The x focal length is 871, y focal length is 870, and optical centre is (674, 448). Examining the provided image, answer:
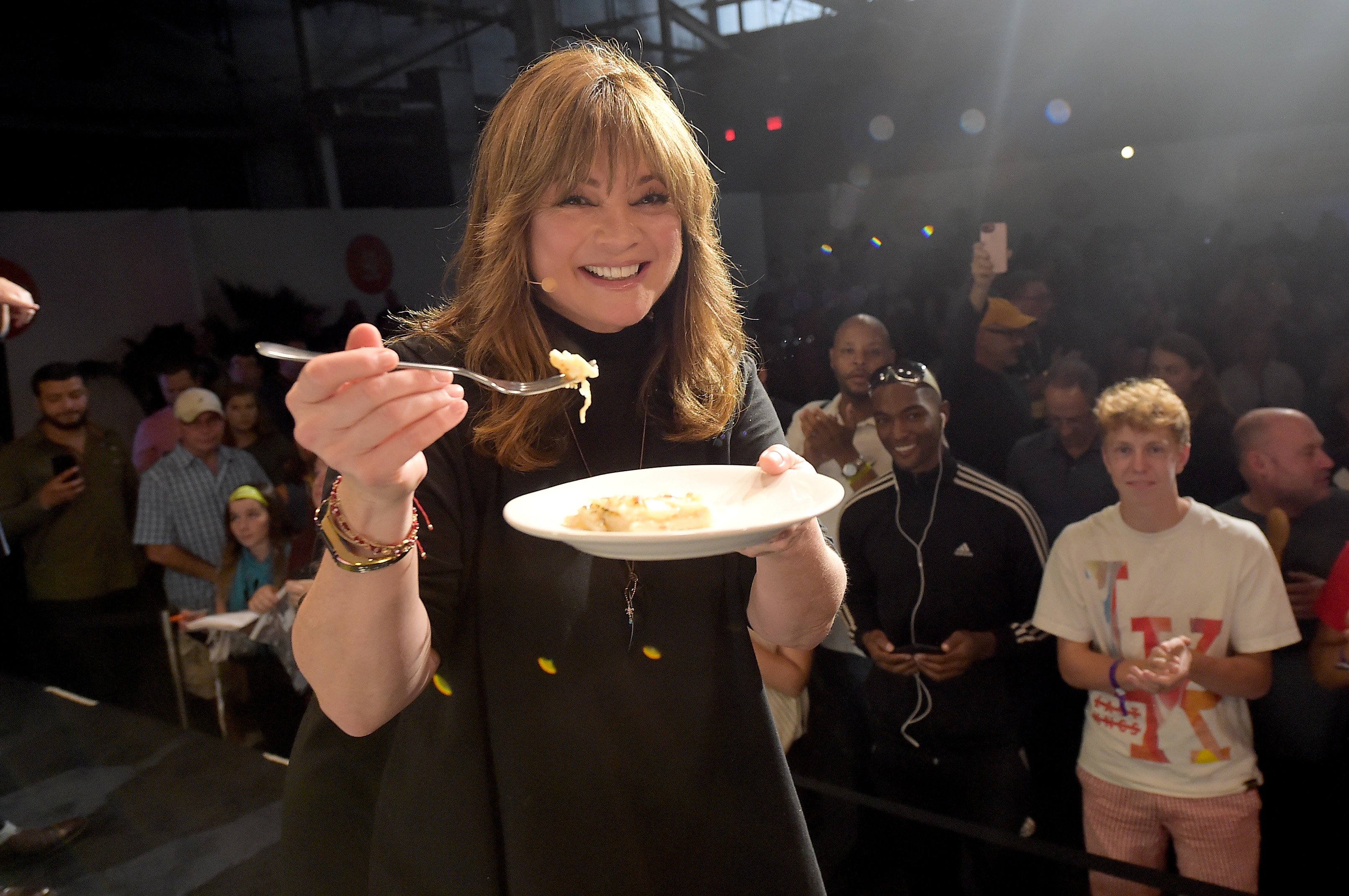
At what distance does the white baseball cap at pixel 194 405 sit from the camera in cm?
382

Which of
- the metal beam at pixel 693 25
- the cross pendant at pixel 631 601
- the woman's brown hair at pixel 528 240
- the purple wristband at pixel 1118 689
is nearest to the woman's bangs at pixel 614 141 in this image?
the woman's brown hair at pixel 528 240

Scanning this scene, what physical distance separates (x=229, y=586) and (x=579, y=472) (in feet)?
10.4

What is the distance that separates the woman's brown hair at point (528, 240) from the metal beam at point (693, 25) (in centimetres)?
179

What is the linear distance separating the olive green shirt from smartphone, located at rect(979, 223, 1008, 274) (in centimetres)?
393

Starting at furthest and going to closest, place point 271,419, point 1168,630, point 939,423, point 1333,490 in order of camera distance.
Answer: point 271,419 → point 939,423 → point 1168,630 → point 1333,490

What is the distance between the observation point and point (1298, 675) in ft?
6.82

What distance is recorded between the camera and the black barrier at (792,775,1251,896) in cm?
210

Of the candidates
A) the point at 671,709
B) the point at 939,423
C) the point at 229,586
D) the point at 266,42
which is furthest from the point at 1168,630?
the point at 266,42

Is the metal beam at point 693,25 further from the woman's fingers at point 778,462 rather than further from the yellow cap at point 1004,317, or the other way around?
the woman's fingers at point 778,462

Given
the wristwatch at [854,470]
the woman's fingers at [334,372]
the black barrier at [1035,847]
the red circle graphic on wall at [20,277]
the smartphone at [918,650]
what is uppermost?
the red circle graphic on wall at [20,277]

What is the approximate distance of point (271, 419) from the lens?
397 cm

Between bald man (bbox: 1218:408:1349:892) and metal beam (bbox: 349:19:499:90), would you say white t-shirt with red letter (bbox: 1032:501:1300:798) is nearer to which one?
bald man (bbox: 1218:408:1349:892)

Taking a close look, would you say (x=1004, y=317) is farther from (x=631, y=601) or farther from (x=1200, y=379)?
(x=631, y=601)

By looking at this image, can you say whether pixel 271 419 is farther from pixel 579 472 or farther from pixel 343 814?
pixel 579 472
